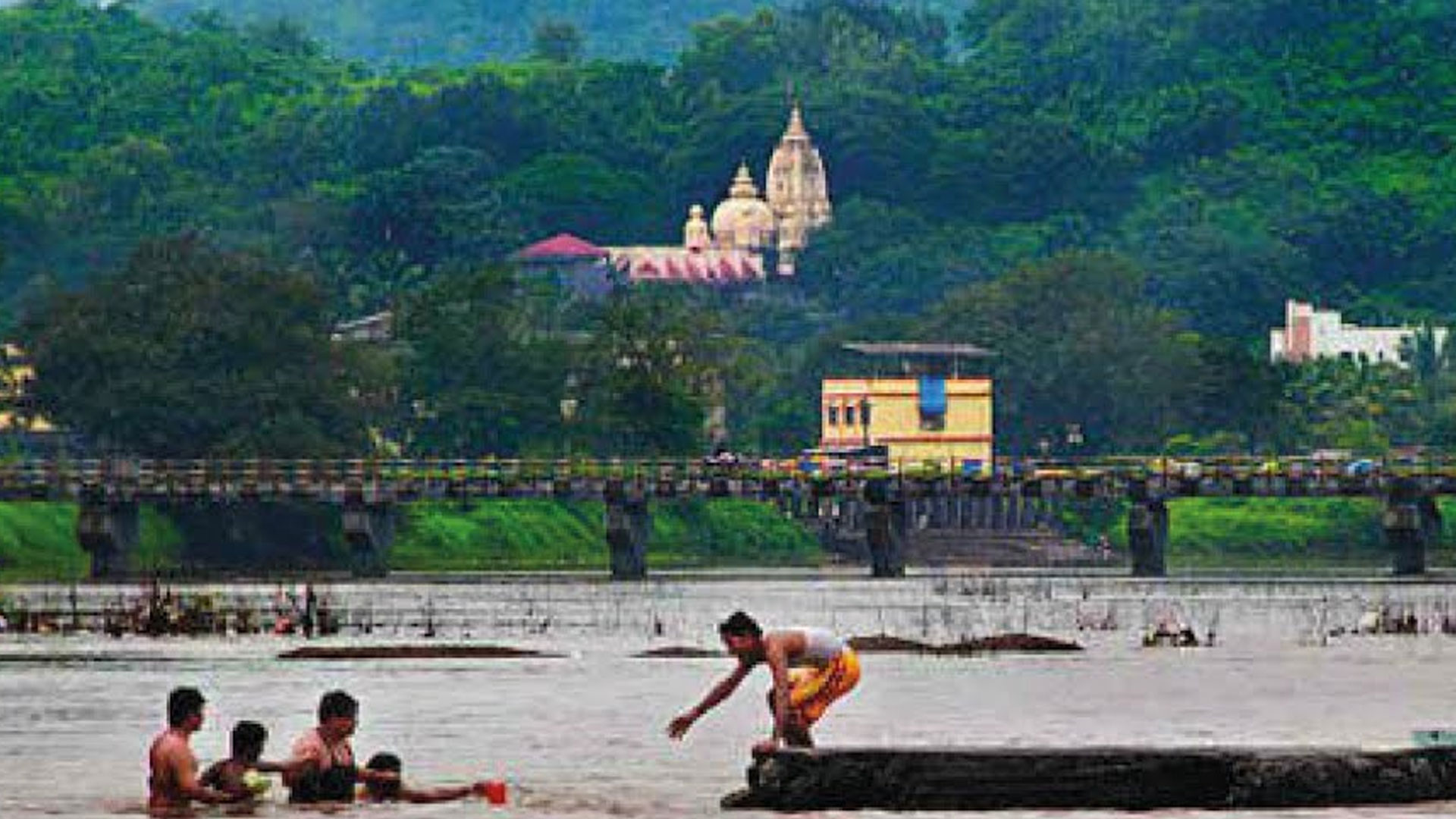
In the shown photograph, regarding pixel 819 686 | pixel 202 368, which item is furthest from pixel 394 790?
pixel 202 368

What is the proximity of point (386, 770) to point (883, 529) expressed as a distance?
343 ft

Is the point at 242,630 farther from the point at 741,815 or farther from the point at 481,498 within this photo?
the point at 481,498

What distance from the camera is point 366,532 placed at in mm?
150625

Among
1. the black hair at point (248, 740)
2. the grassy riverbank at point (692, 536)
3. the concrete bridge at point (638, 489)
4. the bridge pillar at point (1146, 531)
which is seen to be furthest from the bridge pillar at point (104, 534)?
the black hair at point (248, 740)

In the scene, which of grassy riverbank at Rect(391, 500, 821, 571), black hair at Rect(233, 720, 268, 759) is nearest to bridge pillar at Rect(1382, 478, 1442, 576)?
grassy riverbank at Rect(391, 500, 821, 571)

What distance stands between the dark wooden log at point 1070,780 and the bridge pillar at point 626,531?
338 feet

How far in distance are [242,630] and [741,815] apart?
144 ft

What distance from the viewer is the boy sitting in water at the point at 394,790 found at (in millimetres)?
50125

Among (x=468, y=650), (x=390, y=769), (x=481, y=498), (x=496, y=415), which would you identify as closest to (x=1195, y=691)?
(x=468, y=650)

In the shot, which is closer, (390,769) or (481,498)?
(390,769)

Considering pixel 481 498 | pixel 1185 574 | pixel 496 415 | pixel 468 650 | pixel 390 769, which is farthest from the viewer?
pixel 496 415

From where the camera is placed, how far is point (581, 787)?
53.1m

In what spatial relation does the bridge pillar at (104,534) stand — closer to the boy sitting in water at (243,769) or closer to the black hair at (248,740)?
the boy sitting in water at (243,769)

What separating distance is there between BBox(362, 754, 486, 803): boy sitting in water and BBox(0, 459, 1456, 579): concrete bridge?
3828 inches
